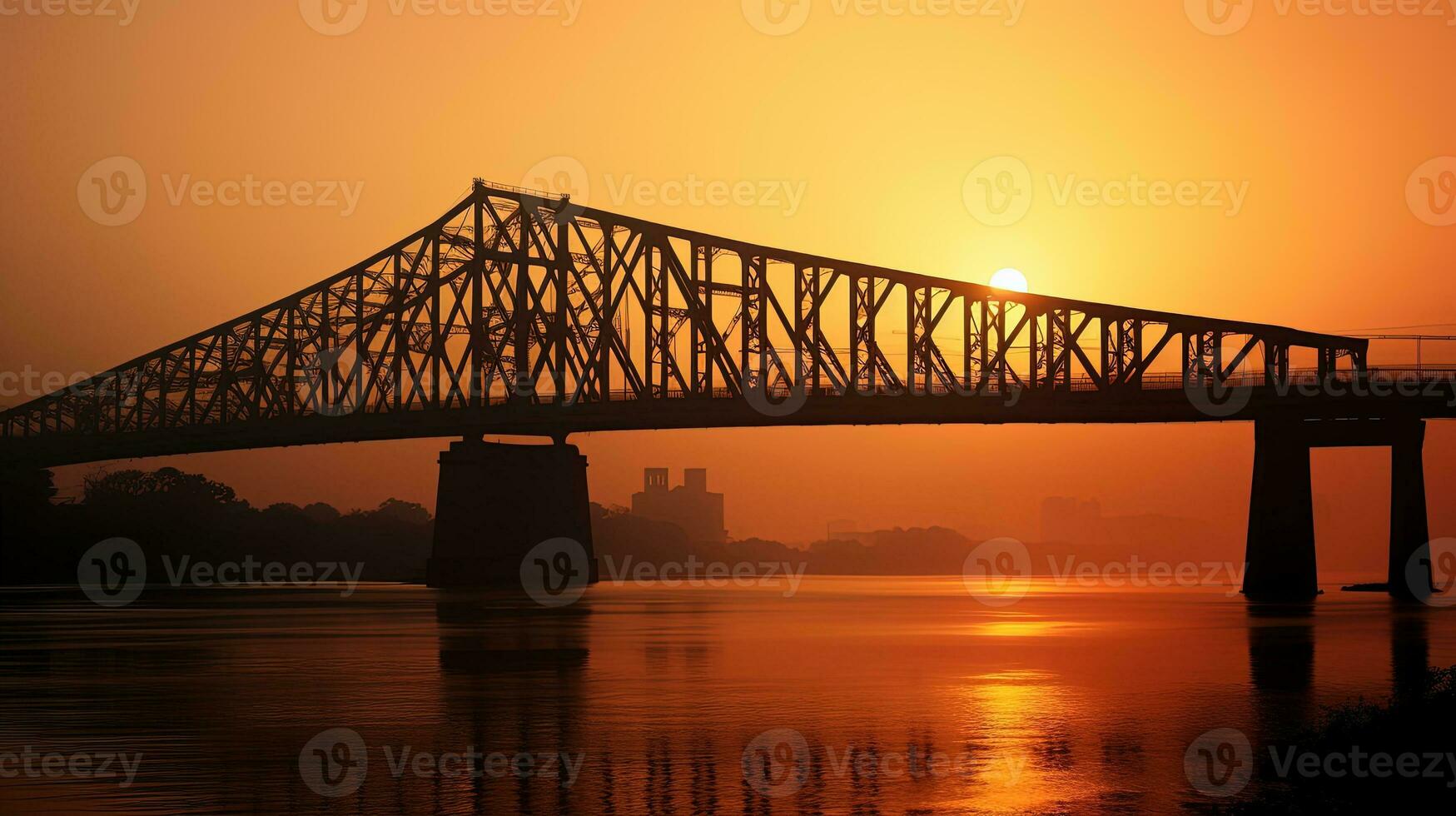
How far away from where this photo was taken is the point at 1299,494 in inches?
3883

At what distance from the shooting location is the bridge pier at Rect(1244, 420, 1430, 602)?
98.9 metres

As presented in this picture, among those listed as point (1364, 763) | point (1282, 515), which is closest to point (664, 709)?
point (1364, 763)

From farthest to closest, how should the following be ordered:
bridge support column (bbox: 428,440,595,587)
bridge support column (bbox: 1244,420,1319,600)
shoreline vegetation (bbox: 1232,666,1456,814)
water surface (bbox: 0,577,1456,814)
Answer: bridge support column (bbox: 428,440,595,587), bridge support column (bbox: 1244,420,1319,600), water surface (bbox: 0,577,1456,814), shoreline vegetation (bbox: 1232,666,1456,814)

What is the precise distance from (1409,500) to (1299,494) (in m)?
7.96

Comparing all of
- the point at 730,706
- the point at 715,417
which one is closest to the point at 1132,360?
the point at 715,417

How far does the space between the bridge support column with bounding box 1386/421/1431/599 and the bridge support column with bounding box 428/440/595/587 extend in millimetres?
58135

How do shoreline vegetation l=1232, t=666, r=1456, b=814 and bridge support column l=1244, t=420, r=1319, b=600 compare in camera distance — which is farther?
bridge support column l=1244, t=420, r=1319, b=600

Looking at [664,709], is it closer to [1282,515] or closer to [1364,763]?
[1364,763]

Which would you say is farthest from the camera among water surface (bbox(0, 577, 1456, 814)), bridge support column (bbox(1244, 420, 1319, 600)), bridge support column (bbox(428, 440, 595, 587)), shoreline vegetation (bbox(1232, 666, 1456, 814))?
bridge support column (bbox(428, 440, 595, 587))

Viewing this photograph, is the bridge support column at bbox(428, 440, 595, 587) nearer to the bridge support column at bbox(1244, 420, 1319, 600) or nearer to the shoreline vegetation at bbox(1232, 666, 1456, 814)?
the bridge support column at bbox(1244, 420, 1319, 600)

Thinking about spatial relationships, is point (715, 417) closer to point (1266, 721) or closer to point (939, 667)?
point (939, 667)

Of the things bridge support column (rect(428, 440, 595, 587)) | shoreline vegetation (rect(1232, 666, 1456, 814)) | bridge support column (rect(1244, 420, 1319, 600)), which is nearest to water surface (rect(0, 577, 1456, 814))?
shoreline vegetation (rect(1232, 666, 1456, 814))

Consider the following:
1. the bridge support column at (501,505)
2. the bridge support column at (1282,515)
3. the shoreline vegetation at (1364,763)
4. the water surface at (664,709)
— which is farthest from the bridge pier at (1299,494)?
the shoreline vegetation at (1364,763)

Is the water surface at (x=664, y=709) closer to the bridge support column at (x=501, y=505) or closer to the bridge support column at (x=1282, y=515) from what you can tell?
the bridge support column at (x=1282, y=515)
